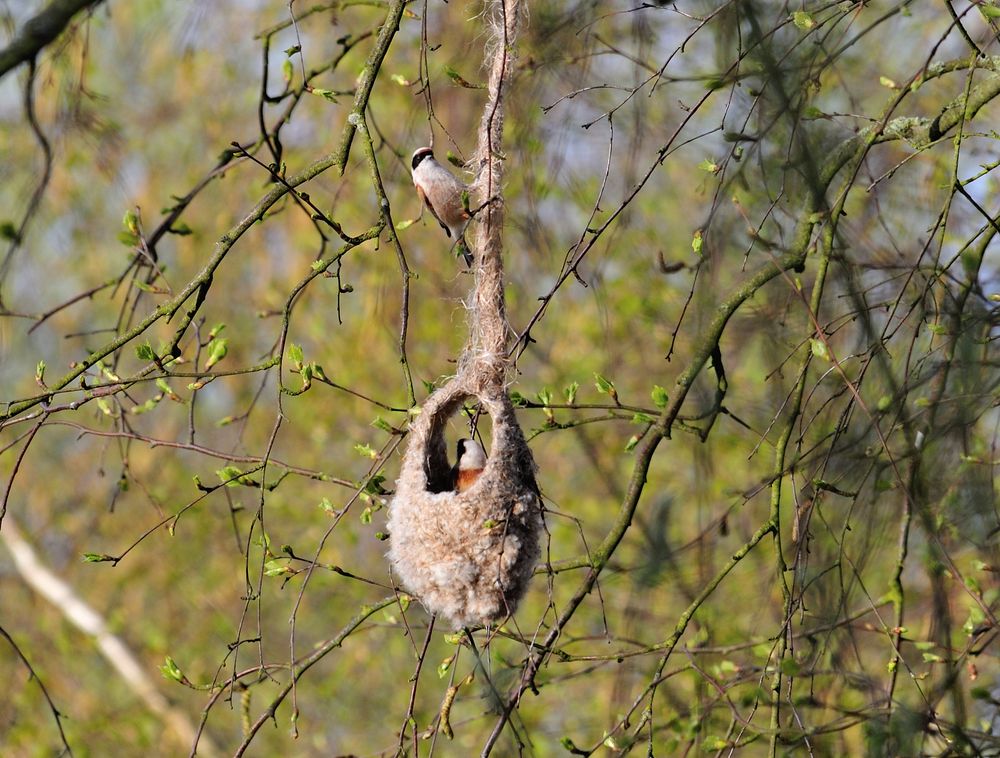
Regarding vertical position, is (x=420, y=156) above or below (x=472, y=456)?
above

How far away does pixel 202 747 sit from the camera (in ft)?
27.4

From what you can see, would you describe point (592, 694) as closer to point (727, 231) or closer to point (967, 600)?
point (967, 600)

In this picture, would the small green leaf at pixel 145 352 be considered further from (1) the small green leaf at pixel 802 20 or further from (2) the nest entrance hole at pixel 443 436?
(1) the small green leaf at pixel 802 20

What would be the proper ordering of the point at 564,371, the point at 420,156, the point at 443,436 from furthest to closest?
the point at 564,371
the point at 420,156
the point at 443,436

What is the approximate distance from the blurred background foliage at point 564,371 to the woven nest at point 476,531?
10cm

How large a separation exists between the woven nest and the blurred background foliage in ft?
0.33

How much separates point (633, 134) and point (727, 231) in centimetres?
76

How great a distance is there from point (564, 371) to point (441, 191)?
12.1 feet

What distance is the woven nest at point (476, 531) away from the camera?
2.88 meters

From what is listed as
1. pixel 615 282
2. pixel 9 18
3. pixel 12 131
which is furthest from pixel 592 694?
pixel 12 131

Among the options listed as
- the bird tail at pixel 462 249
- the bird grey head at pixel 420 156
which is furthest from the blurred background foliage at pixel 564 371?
the bird tail at pixel 462 249

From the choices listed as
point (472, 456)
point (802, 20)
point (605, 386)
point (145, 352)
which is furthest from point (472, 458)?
point (802, 20)

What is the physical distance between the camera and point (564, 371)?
6984mm

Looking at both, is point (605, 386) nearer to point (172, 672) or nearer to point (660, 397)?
point (660, 397)
